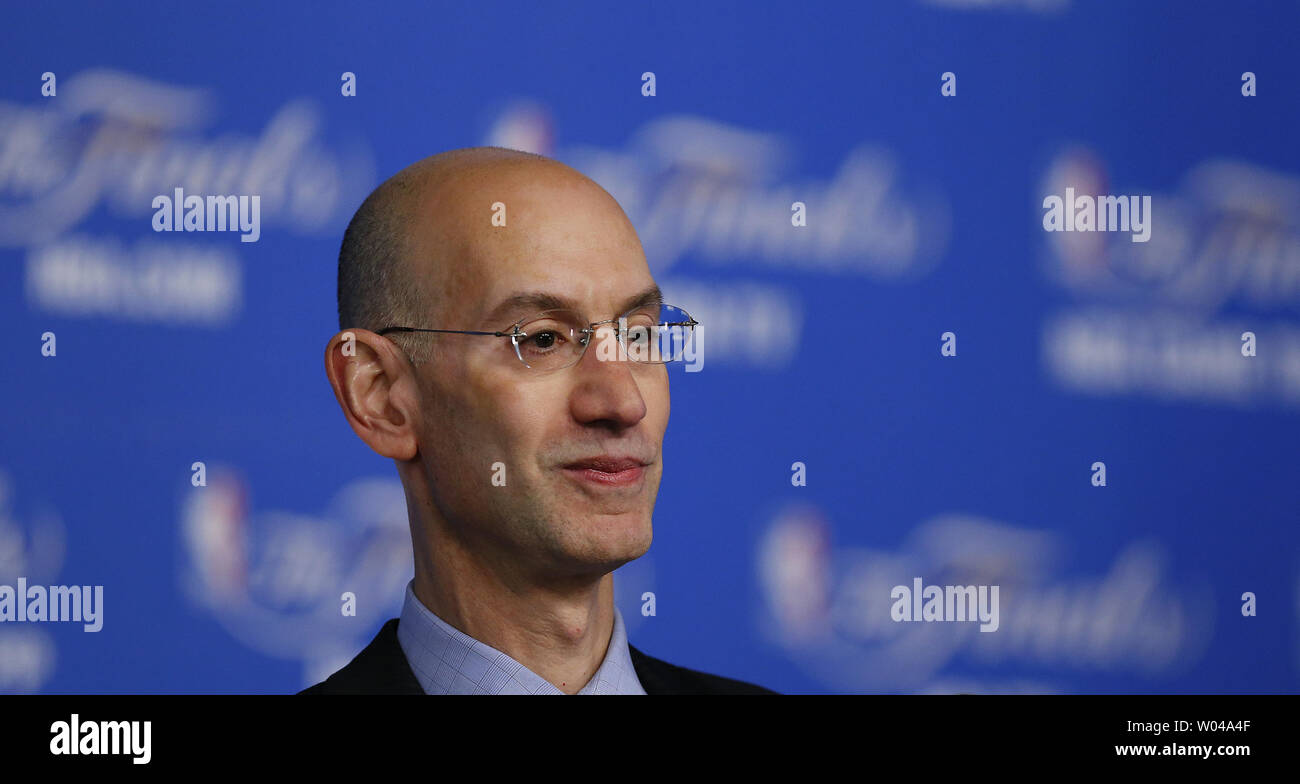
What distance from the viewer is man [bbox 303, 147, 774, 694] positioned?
1779 millimetres

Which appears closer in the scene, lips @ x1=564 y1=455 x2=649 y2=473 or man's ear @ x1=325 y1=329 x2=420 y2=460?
lips @ x1=564 y1=455 x2=649 y2=473

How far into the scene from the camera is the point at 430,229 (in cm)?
187

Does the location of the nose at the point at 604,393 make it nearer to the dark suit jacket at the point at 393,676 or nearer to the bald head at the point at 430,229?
the bald head at the point at 430,229

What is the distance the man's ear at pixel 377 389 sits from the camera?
6.20 feet

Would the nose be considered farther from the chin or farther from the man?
the chin

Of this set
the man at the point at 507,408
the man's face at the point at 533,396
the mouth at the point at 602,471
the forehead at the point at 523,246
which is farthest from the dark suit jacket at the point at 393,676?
the forehead at the point at 523,246

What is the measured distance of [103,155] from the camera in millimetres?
3361

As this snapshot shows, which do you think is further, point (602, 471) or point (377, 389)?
point (377, 389)

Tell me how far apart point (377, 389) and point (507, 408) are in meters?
0.24

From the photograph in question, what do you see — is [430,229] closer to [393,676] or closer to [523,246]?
[523,246]

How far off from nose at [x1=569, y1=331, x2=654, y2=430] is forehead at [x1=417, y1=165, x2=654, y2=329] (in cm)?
7

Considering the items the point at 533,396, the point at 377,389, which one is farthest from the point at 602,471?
the point at 377,389

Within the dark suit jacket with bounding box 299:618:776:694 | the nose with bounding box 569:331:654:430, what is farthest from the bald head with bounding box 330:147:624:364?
the dark suit jacket with bounding box 299:618:776:694
